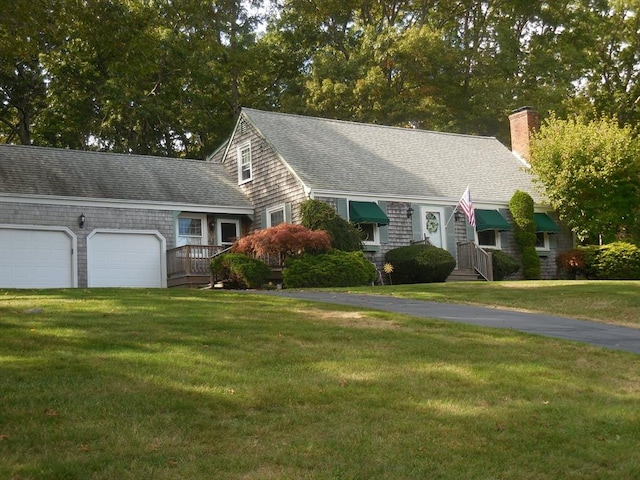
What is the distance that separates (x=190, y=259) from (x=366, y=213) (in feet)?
19.7

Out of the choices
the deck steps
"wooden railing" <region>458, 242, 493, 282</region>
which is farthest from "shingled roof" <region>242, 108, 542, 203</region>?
the deck steps

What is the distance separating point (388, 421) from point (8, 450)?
10.3 feet

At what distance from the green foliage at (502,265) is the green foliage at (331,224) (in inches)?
228

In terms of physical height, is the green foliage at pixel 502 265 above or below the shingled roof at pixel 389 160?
below

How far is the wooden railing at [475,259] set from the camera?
29.0 metres

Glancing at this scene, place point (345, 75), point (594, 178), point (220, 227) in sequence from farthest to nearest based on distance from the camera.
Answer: point (345, 75) < point (594, 178) < point (220, 227)

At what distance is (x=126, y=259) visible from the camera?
27047 mm

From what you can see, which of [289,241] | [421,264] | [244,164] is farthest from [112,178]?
[421,264]

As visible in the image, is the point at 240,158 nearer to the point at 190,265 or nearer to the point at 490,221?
the point at 190,265

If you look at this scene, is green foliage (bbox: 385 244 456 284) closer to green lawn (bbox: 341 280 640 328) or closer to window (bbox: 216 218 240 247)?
green lawn (bbox: 341 280 640 328)

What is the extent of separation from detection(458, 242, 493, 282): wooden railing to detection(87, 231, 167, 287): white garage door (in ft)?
34.6

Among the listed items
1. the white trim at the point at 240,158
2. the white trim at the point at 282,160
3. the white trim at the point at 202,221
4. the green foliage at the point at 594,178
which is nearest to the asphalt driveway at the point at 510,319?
the white trim at the point at 282,160

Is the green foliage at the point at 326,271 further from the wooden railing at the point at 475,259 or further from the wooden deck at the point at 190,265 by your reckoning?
the wooden railing at the point at 475,259

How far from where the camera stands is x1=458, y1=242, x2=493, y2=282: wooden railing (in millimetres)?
29000
